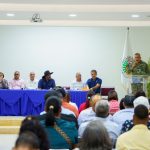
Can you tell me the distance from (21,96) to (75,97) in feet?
4.46

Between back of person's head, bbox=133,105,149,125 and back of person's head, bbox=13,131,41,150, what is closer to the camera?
back of person's head, bbox=13,131,41,150

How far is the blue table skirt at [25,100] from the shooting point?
9.97 m

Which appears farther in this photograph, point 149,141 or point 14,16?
point 14,16

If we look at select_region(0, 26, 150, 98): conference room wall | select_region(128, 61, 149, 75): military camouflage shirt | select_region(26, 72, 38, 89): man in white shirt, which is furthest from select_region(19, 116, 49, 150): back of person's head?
select_region(0, 26, 150, 98): conference room wall

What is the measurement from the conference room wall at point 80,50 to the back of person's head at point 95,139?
35.3ft

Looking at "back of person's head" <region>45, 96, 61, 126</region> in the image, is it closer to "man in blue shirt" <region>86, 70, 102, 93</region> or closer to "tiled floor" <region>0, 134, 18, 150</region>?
"tiled floor" <region>0, 134, 18, 150</region>

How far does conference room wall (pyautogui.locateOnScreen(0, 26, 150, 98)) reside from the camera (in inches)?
531

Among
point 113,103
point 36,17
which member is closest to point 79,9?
point 36,17

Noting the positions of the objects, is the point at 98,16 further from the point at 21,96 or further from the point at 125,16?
the point at 21,96

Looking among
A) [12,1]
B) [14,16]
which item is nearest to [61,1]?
[12,1]

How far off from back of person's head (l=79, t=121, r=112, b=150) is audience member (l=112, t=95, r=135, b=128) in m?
1.95

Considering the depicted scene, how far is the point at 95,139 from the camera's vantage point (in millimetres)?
2658

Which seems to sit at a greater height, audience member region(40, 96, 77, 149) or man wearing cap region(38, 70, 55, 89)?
man wearing cap region(38, 70, 55, 89)

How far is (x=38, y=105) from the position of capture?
9.96 m
